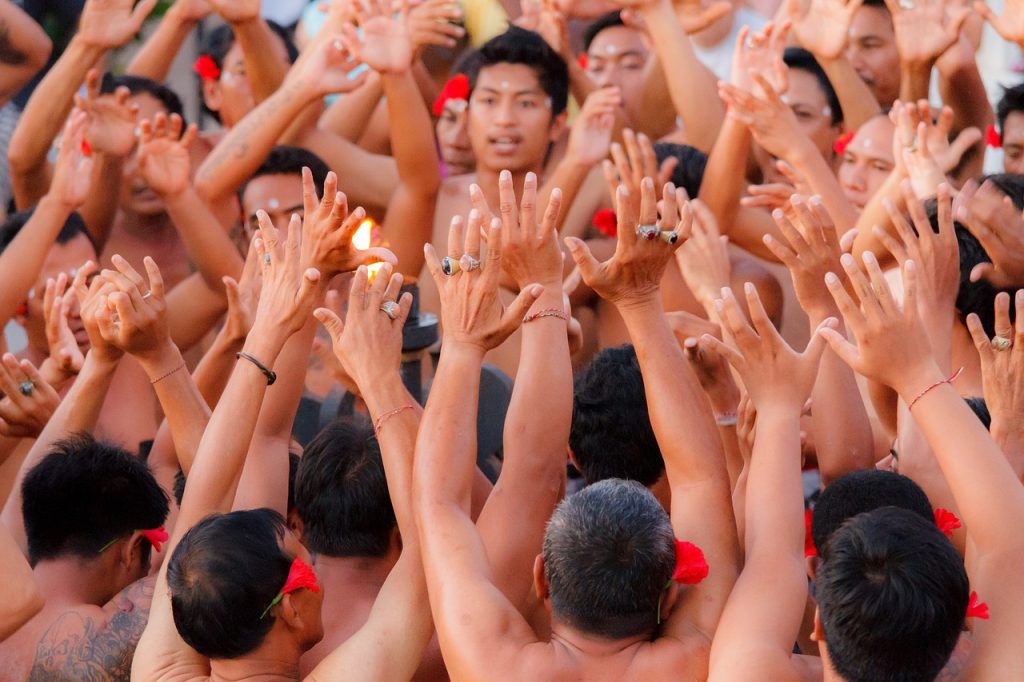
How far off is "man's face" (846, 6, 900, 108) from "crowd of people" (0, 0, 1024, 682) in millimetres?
821

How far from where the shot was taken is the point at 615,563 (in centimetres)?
232

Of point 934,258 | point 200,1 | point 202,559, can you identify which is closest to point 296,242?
point 202,559

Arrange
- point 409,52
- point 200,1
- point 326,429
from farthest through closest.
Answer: point 200,1 → point 409,52 → point 326,429

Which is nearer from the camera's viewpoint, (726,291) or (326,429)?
(726,291)

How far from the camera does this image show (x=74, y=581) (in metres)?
3.10

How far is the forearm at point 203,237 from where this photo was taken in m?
4.99

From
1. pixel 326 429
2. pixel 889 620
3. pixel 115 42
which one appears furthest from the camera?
pixel 115 42

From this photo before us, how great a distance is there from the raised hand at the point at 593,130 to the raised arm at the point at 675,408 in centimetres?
192

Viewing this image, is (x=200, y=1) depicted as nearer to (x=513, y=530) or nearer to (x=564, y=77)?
(x=564, y=77)

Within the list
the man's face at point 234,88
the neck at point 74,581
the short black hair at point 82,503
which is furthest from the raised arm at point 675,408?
Answer: the man's face at point 234,88

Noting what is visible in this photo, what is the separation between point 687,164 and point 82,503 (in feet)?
9.07

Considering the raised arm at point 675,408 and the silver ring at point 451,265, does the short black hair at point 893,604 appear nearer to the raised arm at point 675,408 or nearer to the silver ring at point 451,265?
the raised arm at point 675,408

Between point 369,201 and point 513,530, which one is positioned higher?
point 513,530

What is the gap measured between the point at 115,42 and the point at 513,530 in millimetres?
3613
